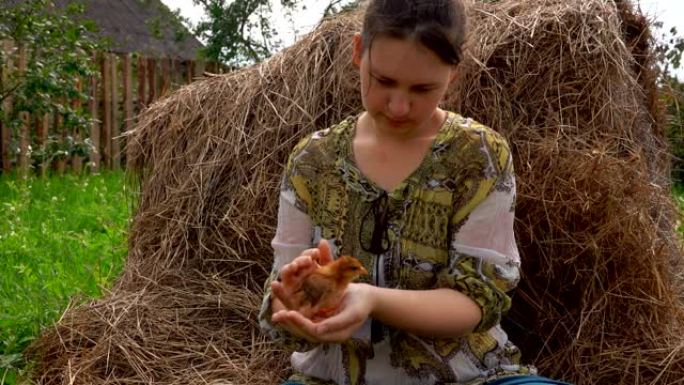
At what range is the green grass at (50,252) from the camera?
123 inches

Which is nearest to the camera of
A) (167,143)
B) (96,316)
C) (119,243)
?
(96,316)

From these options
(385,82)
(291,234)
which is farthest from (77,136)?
(385,82)

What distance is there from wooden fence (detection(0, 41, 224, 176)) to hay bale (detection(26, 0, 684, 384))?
3985mm

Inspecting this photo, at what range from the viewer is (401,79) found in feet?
5.38

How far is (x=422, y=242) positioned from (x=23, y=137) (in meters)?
6.54

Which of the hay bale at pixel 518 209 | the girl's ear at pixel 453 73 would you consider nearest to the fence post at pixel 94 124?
the hay bale at pixel 518 209

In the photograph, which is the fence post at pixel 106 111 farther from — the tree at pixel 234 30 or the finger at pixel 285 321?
the finger at pixel 285 321

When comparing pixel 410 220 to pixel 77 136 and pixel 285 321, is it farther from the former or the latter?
pixel 77 136

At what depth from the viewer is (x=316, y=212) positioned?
1890 millimetres

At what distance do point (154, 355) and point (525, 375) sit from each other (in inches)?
49.2

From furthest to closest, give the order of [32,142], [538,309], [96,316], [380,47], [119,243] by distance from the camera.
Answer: [32,142], [119,243], [96,316], [538,309], [380,47]

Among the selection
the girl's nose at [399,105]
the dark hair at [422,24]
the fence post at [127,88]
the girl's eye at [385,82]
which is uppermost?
the dark hair at [422,24]

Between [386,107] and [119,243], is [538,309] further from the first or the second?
[119,243]

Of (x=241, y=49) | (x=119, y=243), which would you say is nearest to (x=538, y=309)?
(x=119, y=243)
